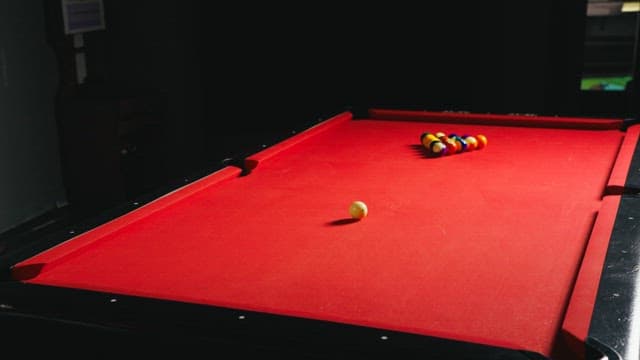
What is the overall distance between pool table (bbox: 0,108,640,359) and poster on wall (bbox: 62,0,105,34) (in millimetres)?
2120

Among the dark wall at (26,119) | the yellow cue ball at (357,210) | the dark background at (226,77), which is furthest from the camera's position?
the dark background at (226,77)

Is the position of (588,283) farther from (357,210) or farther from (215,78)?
(215,78)

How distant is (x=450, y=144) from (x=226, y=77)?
9.32 feet

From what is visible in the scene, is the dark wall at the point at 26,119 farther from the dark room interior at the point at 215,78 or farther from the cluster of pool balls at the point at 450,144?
the cluster of pool balls at the point at 450,144

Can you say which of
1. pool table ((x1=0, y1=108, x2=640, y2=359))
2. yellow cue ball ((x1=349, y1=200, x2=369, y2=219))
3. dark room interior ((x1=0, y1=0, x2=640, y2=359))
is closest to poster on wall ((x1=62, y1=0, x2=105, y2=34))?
dark room interior ((x1=0, y1=0, x2=640, y2=359))

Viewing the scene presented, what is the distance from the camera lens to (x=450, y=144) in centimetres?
267

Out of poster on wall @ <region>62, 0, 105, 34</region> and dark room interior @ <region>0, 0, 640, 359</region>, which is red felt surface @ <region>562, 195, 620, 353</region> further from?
poster on wall @ <region>62, 0, 105, 34</region>

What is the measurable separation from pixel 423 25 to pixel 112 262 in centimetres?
342

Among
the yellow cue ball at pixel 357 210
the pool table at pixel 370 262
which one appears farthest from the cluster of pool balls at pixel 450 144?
the yellow cue ball at pixel 357 210

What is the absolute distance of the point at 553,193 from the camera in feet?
7.17

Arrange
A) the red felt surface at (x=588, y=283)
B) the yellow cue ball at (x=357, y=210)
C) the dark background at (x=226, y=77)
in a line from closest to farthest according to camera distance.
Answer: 1. the red felt surface at (x=588, y=283)
2. the yellow cue ball at (x=357, y=210)
3. the dark background at (x=226, y=77)

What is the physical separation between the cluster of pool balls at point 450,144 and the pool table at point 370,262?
0.05 m

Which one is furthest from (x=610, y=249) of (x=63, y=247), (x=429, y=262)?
(x=63, y=247)

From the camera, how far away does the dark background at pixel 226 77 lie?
4238 mm
